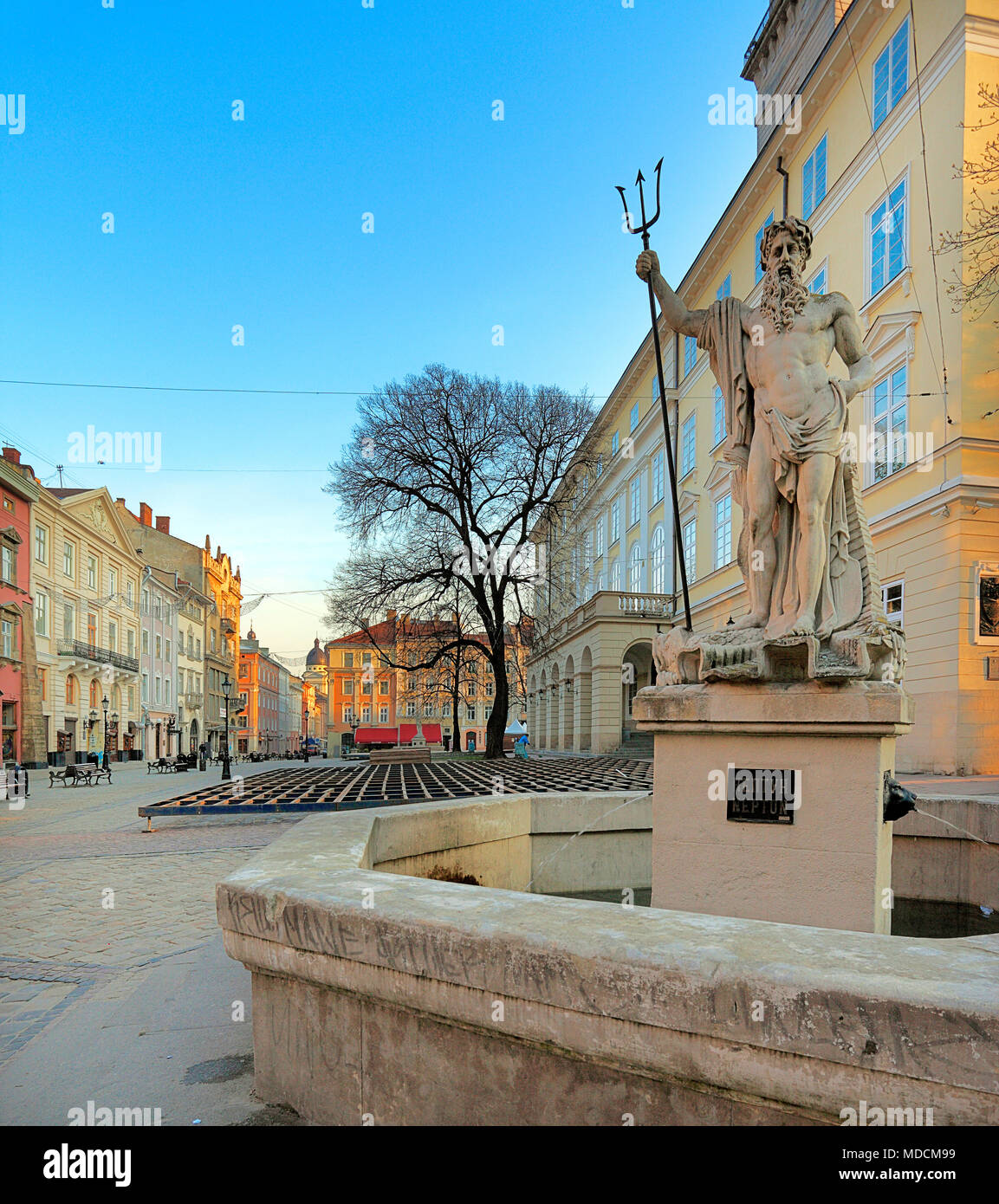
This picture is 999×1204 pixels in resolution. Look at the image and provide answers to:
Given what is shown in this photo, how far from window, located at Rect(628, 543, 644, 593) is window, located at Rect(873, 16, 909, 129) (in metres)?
24.4

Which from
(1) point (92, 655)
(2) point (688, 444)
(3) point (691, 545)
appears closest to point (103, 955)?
(3) point (691, 545)

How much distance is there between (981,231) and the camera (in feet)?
50.7

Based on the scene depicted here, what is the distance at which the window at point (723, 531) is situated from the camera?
29.6m

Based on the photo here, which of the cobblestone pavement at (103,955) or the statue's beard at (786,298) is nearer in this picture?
the cobblestone pavement at (103,955)

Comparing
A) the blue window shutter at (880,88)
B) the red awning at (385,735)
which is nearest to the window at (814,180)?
the blue window shutter at (880,88)

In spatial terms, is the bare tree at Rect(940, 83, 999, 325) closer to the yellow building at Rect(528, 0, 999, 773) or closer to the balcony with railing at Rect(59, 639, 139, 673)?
the yellow building at Rect(528, 0, 999, 773)

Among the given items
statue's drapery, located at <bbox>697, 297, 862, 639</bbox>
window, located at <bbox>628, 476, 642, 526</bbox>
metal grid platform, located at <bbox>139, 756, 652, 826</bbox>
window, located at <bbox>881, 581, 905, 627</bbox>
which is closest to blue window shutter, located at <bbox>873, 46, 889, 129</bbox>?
window, located at <bbox>881, 581, 905, 627</bbox>

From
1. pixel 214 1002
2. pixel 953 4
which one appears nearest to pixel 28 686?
pixel 214 1002

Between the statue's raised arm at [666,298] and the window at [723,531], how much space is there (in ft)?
83.4

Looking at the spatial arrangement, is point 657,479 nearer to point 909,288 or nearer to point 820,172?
point 820,172

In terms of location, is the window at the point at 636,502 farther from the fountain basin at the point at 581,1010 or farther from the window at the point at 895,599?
the fountain basin at the point at 581,1010

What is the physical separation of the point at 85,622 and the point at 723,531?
114ft

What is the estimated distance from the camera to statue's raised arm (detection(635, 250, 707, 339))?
14.8 feet
